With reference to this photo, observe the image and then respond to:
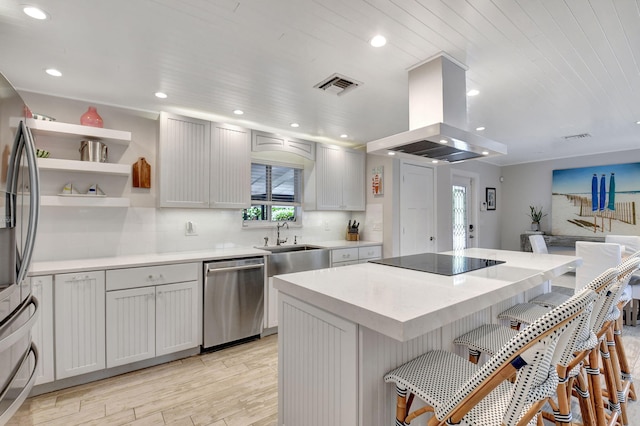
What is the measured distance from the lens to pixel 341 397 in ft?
4.11

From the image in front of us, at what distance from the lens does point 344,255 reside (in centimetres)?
382

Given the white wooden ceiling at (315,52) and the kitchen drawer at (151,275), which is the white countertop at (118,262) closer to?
the kitchen drawer at (151,275)

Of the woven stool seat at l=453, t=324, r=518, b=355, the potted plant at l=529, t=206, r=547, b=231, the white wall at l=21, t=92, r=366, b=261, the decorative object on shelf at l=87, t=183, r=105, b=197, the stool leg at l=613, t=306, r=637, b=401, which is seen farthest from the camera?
the potted plant at l=529, t=206, r=547, b=231

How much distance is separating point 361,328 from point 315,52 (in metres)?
1.71

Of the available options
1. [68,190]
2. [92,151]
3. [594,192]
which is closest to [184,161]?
[92,151]

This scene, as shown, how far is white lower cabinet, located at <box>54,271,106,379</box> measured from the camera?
2.18 meters

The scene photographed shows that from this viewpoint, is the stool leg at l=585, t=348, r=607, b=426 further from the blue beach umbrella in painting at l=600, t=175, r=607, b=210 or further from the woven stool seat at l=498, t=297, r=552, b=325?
the blue beach umbrella in painting at l=600, t=175, r=607, b=210

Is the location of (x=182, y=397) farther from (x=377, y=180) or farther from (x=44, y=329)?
(x=377, y=180)

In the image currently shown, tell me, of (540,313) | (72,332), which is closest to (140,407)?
(72,332)

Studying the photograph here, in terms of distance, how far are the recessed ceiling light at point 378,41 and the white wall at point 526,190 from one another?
5.64m

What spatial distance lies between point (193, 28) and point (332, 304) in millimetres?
1690

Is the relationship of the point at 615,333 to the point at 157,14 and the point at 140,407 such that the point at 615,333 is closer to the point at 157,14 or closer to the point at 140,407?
the point at 140,407

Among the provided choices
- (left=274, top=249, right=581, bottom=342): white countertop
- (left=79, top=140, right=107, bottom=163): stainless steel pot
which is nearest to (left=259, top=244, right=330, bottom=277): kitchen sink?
(left=274, top=249, right=581, bottom=342): white countertop

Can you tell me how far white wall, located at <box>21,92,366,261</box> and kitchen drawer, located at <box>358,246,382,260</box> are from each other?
53.9 inches
